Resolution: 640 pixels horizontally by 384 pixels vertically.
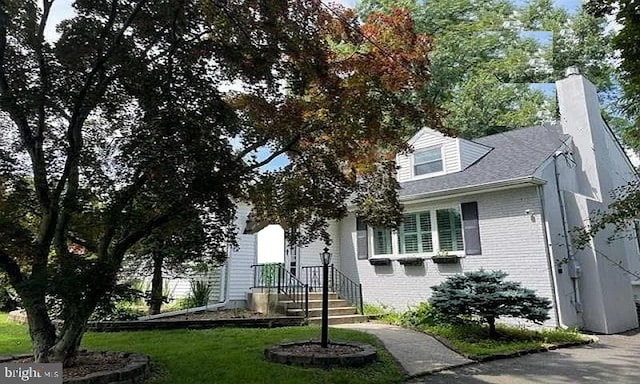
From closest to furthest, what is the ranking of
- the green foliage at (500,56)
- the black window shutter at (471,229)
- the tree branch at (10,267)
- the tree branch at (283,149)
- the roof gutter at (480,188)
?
the tree branch at (10,267) → the tree branch at (283,149) → the roof gutter at (480,188) → the black window shutter at (471,229) → the green foliage at (500,56)

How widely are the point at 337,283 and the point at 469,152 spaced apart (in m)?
5.58

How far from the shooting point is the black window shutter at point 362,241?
13.0 metres

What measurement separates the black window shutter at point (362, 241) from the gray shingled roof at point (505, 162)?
5.78 feet

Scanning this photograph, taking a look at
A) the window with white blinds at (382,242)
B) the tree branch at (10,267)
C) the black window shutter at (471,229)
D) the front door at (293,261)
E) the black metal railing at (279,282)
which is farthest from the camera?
the front door at (293,261)

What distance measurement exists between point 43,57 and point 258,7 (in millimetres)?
2682

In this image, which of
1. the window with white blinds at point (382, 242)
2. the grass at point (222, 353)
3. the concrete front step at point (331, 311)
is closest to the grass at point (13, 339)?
the grass at point (222, 353)

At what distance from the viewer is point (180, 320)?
951cm

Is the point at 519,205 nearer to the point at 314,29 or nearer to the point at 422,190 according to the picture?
the point at 422,190

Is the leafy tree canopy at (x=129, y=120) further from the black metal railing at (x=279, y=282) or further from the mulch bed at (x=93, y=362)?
the black metal railing at (x=279, y=282)

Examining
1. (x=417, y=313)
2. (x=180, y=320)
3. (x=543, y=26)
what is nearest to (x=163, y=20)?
(x=180, y=320)

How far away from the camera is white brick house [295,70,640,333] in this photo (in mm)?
9578

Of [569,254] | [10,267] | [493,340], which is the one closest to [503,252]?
[569,254]

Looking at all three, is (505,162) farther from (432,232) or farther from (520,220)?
A: (432,232)

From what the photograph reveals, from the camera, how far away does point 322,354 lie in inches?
238
